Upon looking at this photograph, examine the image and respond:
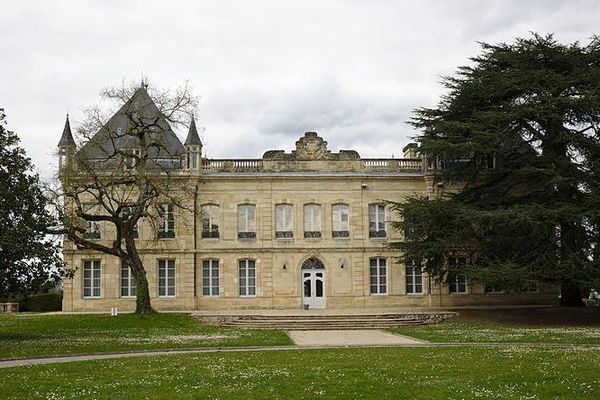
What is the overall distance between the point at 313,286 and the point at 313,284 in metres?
0.11

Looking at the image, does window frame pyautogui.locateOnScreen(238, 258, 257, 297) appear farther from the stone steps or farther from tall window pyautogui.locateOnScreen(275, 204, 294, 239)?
the stone steps

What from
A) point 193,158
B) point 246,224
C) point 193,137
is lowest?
point 246,224

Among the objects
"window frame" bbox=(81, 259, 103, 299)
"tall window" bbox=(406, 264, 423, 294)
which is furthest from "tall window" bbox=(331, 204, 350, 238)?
"window frame" bbox=(81, 259, 103, 299)

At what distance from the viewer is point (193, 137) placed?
41.6 meters

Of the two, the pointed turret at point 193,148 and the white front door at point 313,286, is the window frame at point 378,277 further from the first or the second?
the pointed turret at point 193,148

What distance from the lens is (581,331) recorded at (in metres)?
26.8

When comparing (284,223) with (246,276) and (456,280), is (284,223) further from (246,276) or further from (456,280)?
(456,280)

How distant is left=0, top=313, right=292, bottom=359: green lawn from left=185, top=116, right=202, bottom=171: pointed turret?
10010mm

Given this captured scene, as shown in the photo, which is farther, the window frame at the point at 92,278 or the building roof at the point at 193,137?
the building roof at the point at 193,137

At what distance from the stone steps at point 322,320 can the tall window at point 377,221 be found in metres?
8.92

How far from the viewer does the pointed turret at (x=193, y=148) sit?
41.5 metres

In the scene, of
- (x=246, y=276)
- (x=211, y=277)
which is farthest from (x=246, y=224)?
(x=211, y=277)

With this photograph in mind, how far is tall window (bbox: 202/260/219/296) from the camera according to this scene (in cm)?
4166

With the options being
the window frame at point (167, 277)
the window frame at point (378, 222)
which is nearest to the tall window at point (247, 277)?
the window frame at point (167, 277)
